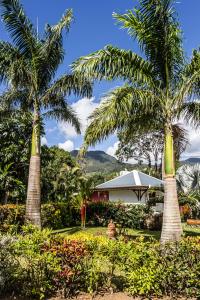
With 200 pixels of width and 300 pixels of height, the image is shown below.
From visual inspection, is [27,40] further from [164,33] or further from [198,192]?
[198,192]

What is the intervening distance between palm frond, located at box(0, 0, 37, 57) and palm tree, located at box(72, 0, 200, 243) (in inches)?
221

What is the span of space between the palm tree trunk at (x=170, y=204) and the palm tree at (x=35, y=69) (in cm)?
572

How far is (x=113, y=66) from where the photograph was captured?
10750 millimetres

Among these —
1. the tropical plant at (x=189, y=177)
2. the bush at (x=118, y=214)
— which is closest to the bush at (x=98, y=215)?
the bush at (x=118, y=214)

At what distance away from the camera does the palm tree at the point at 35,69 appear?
47.9ft

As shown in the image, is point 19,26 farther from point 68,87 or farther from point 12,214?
point 12,214

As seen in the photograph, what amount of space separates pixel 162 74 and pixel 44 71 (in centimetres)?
644

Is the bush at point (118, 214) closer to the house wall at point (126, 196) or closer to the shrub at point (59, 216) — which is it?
the shrub at point (59, 216)

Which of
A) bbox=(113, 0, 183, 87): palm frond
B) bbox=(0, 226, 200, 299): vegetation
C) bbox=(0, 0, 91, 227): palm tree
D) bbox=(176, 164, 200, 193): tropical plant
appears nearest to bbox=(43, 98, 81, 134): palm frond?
bbox=(0, 0, 91, 227): palm tree

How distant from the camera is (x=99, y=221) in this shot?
2305cm

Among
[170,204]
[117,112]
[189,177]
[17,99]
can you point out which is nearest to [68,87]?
[17,99]

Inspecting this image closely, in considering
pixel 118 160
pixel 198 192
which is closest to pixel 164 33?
pixel 198 192

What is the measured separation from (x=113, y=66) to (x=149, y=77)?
127 cm

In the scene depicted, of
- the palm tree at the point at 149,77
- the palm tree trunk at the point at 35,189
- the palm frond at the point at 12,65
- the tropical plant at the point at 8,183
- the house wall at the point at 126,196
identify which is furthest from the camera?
the house wall at the point at 126,196
